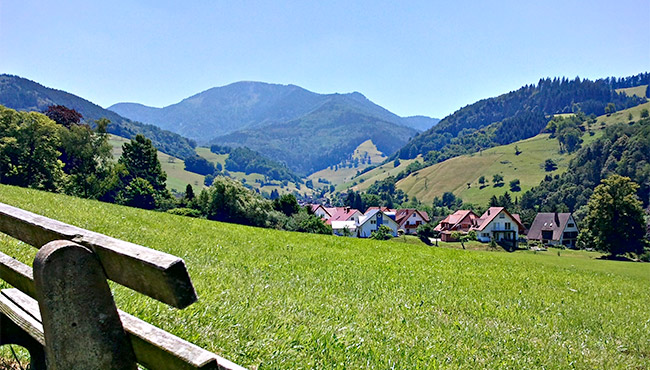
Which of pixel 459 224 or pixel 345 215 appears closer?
pixel 345 215

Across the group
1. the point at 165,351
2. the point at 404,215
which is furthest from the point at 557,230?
the point at 165,351

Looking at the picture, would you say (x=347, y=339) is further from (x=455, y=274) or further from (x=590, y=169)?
(x=590, y=169)

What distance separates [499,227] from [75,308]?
4627 inches

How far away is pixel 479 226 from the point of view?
11581cm

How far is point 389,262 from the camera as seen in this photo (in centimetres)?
1822

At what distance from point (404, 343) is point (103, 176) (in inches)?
2712

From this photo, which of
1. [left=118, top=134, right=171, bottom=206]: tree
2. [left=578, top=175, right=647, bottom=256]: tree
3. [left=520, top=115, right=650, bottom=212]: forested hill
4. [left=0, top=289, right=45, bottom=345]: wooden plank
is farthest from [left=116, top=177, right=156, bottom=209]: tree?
[left=520, top=115, right=650, bottom=212]: forested hill

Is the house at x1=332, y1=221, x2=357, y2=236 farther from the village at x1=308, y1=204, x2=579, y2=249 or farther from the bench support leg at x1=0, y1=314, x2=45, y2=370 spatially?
the bench support leg at x1=0, y1=314, x2=45, y2=370

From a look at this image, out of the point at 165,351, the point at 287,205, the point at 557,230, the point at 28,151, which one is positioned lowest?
the point at 557,230

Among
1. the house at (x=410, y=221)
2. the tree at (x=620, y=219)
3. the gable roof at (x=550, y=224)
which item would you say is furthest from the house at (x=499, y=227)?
the tree at (x=620, y=219)

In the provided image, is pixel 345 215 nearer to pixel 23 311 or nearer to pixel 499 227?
pixel 499 227

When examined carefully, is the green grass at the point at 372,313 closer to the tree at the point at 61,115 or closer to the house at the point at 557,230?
the tree at the point at 61,115

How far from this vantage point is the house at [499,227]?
10869 centimetres

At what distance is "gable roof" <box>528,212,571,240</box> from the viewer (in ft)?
387
